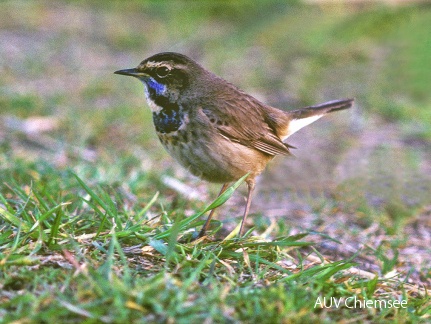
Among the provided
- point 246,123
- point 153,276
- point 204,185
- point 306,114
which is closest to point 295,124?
point 306,114

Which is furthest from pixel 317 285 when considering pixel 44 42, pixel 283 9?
pixel 283 9

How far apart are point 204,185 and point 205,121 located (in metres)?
2.02

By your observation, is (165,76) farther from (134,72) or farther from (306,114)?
(306,114)

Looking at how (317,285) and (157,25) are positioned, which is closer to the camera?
(317,285)

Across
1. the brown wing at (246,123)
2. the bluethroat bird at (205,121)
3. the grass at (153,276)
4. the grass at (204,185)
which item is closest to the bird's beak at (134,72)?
the bluethroat bird at (205,121)

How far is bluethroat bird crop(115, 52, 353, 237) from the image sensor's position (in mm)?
5457

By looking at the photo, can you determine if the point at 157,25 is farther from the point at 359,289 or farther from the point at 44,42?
the point at 359,289

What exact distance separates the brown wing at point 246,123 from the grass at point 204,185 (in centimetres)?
72

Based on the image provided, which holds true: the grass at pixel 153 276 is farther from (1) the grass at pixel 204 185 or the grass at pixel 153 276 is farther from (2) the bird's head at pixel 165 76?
(2) the bird's head at pixel 165 76

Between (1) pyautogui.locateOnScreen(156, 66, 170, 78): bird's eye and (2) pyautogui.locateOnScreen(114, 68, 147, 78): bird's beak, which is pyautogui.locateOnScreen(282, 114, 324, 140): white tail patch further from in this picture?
(2) pyautogui.locateOnScreen(114, 68, 147, 78): bird's beak

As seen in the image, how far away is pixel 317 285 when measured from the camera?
4.12m

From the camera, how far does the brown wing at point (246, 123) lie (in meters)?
5.69

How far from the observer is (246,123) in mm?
5996

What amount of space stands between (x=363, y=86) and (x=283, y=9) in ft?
27.5
